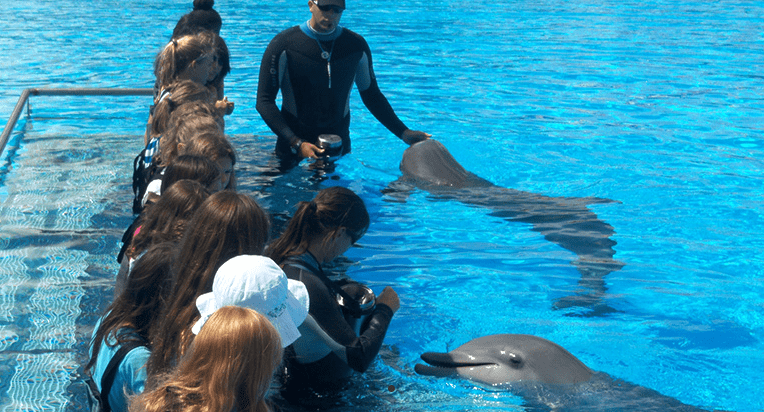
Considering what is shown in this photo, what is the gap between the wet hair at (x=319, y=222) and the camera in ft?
9.55

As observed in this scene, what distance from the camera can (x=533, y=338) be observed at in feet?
12.1

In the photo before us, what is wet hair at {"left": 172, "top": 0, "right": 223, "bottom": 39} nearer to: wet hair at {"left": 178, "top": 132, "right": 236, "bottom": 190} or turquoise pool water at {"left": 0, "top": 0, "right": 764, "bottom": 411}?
turquoise pool water at {"left": 0, "top": 0, "right": 764, "bottom": 411}

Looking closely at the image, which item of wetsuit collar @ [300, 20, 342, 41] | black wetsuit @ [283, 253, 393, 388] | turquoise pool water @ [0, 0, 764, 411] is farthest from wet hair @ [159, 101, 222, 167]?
wetsuit collar @ [300, 20, 342, 41]

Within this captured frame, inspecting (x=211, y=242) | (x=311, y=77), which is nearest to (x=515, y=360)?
(x=211, y=242)

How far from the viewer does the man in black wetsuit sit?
5.62 meters

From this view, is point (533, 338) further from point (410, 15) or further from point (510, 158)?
point (410, 15)

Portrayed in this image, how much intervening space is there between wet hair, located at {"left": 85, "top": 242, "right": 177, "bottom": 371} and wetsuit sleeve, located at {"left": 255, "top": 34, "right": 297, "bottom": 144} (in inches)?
125

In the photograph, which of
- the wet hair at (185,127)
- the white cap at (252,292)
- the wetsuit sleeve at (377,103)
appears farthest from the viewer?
the wetsuit sleeve at (377,103)

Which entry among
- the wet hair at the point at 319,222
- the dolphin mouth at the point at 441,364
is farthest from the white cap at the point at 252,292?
the dolphin mouth at the point at 441,364

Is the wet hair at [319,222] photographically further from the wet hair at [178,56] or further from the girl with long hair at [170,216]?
the wet hair at [178,56]

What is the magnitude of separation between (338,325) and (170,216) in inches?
33.8

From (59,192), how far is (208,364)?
15.8 ft

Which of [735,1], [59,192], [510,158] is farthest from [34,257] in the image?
[735,1]

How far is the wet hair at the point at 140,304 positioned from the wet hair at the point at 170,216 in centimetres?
45
